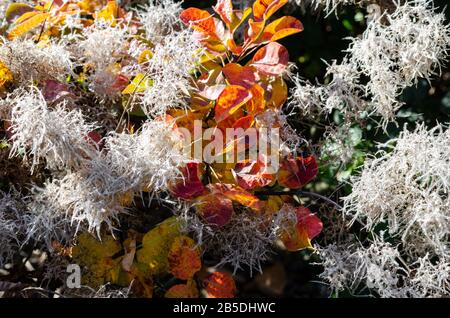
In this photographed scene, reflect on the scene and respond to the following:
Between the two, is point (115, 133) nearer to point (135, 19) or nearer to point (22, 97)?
point (22, 97)

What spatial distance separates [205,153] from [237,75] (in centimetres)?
14

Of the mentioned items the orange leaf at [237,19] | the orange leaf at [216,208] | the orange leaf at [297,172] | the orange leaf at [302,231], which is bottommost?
the orange leaf at [302,231]

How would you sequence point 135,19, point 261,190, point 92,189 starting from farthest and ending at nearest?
1. point 135,19
2. point 261,190
3. point 92,189

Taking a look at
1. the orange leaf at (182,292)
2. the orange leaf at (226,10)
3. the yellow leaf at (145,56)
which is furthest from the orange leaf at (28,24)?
the orange leaf at (182,292)

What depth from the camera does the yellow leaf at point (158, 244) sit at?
1067 millimetres

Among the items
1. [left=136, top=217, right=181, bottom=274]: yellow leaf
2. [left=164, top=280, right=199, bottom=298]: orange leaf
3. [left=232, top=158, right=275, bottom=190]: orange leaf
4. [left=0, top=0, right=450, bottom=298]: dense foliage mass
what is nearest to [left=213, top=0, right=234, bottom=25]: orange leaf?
[left=0, top=0, right=450, bottom=298]: dense foliage mass

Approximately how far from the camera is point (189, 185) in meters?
1.02

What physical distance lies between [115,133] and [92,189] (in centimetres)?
11

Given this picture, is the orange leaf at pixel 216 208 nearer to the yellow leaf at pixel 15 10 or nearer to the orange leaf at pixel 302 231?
the orange leaf at pixel 302 231

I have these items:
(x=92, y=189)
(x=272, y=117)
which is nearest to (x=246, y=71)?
(x=272, y=117)

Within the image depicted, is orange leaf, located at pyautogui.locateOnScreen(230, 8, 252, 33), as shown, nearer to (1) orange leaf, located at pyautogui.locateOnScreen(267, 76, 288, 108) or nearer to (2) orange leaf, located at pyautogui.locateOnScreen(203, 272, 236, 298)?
(1) orange leaf, located at pyautogui.locateOnScreen(267, 76, 288, 108)

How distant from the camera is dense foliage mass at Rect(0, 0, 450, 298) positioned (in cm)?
99

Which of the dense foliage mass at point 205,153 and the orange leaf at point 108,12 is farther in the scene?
the orange leaf at point 108,12

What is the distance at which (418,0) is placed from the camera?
104cm
